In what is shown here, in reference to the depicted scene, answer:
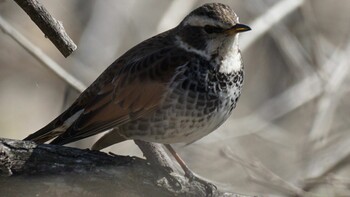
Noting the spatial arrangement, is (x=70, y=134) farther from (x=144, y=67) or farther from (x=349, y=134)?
(x=349, y=134)

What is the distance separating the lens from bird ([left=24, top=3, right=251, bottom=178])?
5.18 metres

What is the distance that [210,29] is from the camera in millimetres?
5297

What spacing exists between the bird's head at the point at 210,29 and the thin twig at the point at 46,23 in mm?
932

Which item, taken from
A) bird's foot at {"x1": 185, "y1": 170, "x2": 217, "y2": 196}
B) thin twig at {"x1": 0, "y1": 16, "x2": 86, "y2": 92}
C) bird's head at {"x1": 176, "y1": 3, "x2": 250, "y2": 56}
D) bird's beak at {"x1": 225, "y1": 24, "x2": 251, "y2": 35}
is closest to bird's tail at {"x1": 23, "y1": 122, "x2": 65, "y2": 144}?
thin twig at {"x1": 0, "y1": 16, "x2": 86, "y2": 92}

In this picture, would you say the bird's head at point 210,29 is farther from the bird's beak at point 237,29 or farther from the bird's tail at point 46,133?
the bird's tail at point 46,133

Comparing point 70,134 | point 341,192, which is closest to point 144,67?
point 70,134

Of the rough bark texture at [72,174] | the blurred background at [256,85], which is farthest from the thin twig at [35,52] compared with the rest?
the rough bark texture at [72,174]

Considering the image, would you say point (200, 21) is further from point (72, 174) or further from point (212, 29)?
point (72, 174)

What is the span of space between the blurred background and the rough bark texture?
1.49 meters

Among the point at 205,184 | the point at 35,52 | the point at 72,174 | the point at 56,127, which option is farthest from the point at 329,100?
the point at 72,174

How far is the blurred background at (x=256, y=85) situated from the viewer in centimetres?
748

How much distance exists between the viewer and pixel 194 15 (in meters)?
5.42

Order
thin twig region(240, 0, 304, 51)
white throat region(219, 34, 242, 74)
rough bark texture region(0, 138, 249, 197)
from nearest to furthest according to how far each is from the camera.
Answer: rough bark texture region(0, 138, 249, 197), white throat region(219, 34, 242, 74), thin twig region(240, 0, 304, 51)

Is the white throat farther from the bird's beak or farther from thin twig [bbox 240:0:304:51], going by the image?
thin twig [bbox 240:0:304:51]
